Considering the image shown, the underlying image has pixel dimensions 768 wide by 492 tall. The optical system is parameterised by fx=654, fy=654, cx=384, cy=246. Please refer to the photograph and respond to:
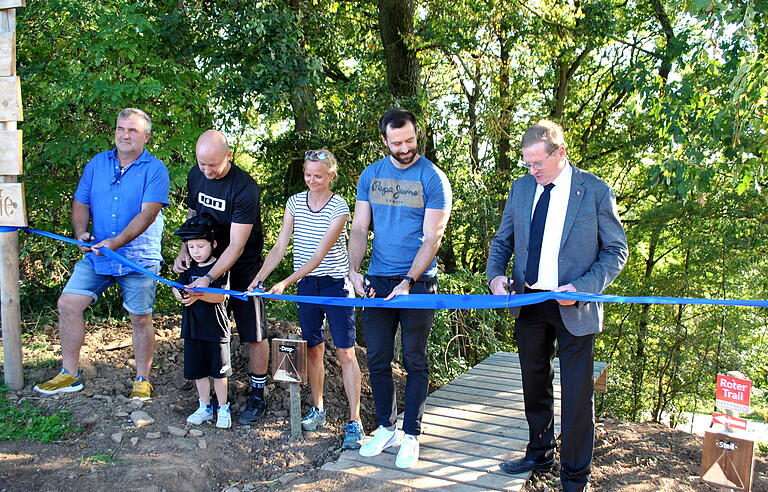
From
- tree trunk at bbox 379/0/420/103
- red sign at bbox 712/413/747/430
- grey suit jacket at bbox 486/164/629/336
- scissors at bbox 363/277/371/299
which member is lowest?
red sign at bbox 712/413/747/430

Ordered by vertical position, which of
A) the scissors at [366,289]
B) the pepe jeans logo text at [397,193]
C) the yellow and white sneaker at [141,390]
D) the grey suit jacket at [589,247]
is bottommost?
the yellow and white sneaker at [141,390]

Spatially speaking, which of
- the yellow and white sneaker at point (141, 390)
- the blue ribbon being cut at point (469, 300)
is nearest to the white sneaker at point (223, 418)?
the yellow and white sneaker at point (141, 390)

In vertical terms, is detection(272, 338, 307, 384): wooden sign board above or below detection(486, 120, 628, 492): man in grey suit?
below

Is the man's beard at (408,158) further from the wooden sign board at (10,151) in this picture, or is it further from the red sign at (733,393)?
the wooden sign board at (10,151)

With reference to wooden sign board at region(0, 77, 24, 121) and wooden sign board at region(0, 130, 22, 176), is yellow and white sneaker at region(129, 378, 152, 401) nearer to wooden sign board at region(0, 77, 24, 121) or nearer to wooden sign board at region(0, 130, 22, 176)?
wooden sign board at region(0, 130, 22, 176)

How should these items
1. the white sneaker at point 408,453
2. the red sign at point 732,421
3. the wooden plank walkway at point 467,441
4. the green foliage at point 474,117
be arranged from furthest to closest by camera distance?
the green foliage at point 474,117 < the white sneaker at point 408,453 < the wooden plank walkway at point 467,441 < the red sign at point 732,421

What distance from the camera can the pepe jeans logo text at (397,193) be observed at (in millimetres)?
3787

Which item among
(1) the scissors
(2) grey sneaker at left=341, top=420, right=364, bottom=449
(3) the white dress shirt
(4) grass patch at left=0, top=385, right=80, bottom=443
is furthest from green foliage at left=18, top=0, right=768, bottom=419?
(2) grey sneaker at left=341, top=420, right=364, bottom=449

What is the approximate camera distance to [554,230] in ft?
11.2

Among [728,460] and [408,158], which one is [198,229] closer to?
[408,158]

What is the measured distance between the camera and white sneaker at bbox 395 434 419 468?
151 inches

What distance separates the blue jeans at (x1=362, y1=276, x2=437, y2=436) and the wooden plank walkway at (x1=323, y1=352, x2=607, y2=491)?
0.27 metres

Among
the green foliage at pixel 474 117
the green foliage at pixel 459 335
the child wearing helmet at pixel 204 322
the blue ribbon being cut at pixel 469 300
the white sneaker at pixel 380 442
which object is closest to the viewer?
the blue ribbon being cut at pixel 469 300

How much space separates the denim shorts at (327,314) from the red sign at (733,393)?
2.18 m
